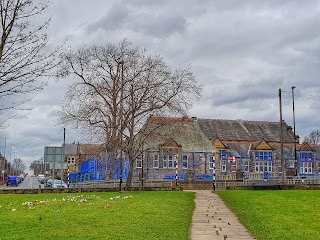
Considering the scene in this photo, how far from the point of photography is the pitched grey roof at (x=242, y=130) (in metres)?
72.9

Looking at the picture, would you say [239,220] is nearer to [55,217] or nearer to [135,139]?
[55,217]

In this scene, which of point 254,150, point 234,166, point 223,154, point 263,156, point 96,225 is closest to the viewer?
point 96,225

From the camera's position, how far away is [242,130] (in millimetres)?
75562

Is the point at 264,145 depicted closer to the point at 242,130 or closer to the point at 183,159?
the point at 242,130

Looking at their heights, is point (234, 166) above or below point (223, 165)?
below

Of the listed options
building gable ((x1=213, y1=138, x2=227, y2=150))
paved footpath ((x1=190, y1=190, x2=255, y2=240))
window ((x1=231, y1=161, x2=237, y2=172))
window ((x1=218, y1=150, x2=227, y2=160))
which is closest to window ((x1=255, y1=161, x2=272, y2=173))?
window ((x1=231, y1=161, x2=237, y2=172))

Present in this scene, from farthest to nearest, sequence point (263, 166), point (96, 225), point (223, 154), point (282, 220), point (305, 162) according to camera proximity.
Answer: point (305, 162)
point (263, 166)
point (223, 154)
point (282, 220)
point (96, 225)

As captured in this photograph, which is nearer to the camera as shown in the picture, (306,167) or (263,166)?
(263,166)

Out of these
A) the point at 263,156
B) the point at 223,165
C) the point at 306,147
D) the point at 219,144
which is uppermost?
the point at 219,144

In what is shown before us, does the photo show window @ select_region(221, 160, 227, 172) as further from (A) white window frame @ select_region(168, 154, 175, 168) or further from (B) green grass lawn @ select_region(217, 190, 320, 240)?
(B) green grass lawn @ select_region(217, 190, 320, 240)

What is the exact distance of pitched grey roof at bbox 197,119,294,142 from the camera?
7288 cm

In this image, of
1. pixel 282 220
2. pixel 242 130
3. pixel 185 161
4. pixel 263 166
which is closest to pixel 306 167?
pixel 263 166

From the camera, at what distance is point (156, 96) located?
1373 inches

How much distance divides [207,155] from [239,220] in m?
49.3
